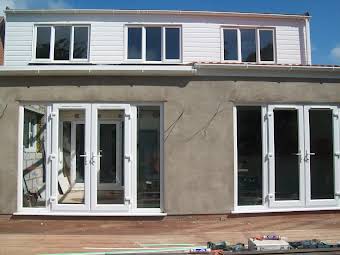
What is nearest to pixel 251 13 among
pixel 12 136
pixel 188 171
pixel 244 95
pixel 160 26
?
pixel 160 26

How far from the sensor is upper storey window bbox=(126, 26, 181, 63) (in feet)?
55.4

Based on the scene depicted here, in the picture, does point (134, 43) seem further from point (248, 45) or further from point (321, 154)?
point (321, 154)

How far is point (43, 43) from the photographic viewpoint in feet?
56.0

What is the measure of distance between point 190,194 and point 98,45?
929 cm

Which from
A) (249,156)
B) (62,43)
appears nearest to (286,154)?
(249,156)

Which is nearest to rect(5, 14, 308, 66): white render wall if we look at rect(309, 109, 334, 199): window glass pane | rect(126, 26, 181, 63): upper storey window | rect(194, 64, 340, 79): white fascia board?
rect(126, 26, 181, 63): upper storey window

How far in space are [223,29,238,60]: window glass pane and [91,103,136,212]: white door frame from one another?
351 inches

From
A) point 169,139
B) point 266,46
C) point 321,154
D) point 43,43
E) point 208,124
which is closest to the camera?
point 169,139

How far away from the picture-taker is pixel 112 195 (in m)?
9.57

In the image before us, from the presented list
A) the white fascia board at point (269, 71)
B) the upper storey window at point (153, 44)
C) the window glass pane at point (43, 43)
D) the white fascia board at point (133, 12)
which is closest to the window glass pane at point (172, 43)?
the upper storey window at point (153, 44)

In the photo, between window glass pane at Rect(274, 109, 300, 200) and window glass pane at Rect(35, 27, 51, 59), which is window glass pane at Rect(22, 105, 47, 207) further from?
window glass pane at Rect(35, 27, 51, 59)

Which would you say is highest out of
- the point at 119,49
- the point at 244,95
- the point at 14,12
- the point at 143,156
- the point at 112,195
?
the point at 14,12

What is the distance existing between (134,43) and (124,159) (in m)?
8.45

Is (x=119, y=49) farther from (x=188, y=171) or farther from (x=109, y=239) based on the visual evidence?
(x=109, y=239)
